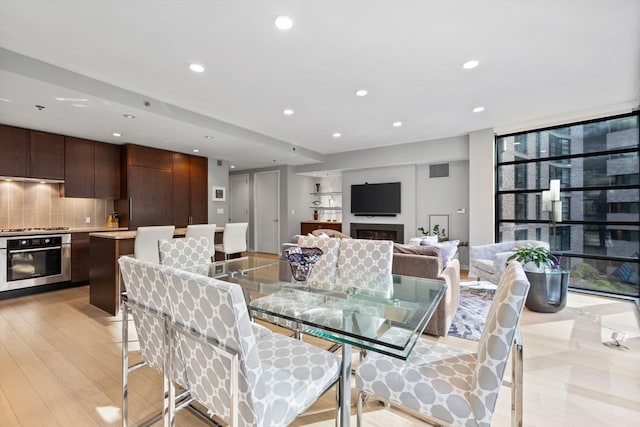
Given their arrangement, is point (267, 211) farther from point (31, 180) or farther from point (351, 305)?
point (351, 305)

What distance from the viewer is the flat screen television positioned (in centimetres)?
642

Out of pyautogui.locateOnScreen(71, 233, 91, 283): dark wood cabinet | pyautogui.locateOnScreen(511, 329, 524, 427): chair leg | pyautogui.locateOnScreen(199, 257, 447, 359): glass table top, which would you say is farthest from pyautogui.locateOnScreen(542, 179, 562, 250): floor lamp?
pyautogui.locateOnScreen(71, 233, 91, 283): dark wood cabinet

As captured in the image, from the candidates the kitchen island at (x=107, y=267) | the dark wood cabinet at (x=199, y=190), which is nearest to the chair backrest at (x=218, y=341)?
the kitchen island at (x=107, y=267)

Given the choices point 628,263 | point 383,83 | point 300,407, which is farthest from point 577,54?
point 300,407

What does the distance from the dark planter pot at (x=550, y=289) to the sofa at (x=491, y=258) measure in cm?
42

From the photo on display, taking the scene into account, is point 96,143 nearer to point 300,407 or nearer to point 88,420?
point 88,420

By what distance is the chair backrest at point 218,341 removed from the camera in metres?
0.95

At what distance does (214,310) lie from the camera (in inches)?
38.6

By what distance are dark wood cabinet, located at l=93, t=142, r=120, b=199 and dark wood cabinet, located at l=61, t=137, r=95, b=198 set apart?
7cm

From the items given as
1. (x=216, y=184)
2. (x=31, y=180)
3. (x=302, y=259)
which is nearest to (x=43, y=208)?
(x=31, y=180)

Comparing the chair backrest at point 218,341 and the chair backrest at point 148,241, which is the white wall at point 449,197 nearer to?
the chair backrest at point 148,241

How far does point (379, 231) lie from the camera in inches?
264

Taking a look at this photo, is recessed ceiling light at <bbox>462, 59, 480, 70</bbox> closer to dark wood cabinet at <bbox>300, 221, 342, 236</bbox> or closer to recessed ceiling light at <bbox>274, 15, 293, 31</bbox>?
recessed ceiling light at <bbox>274, 15, 293, 31</bbox>

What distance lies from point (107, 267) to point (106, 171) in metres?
2.52
